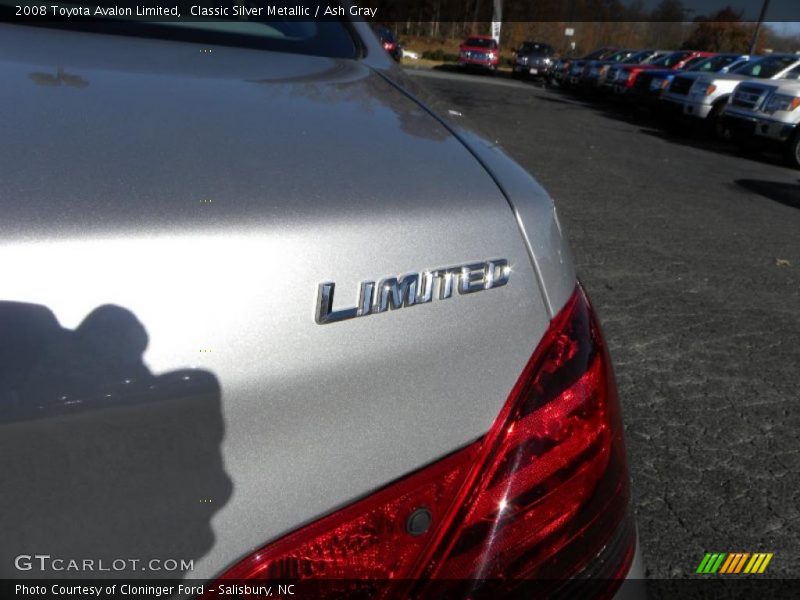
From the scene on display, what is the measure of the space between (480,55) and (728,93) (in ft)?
62.8

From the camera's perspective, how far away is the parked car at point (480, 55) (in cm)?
3212

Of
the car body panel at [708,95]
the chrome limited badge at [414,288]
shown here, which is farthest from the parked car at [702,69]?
the chrome limited badge at [414,288]

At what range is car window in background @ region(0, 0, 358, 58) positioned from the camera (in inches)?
62.2

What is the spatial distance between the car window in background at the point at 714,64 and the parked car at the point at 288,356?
1877 centimetres

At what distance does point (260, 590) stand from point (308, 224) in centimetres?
40

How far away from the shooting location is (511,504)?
90 cm

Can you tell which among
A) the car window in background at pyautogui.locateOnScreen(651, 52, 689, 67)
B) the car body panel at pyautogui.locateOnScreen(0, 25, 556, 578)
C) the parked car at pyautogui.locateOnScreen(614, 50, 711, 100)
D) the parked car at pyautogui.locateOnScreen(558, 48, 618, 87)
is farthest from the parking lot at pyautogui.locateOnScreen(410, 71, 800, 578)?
the parked car at pyautogui.locateOnScreen(558, 48, 618, 87)

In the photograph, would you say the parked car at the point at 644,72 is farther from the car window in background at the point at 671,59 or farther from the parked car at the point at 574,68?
the parked car at the point at 574,68

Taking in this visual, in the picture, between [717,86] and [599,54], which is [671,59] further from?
[717,86]

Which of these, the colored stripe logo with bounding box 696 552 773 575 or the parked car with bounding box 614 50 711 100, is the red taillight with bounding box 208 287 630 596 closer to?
the colored stripe logo with bounding box 696 552 773 575

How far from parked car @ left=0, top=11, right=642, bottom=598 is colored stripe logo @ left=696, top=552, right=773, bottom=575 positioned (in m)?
1.61

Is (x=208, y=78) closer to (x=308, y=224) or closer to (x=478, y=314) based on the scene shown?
(x=308, y=224)

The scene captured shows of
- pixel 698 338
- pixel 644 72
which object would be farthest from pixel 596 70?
pixel 698 338

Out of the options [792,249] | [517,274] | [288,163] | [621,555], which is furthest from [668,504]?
[792,249]
